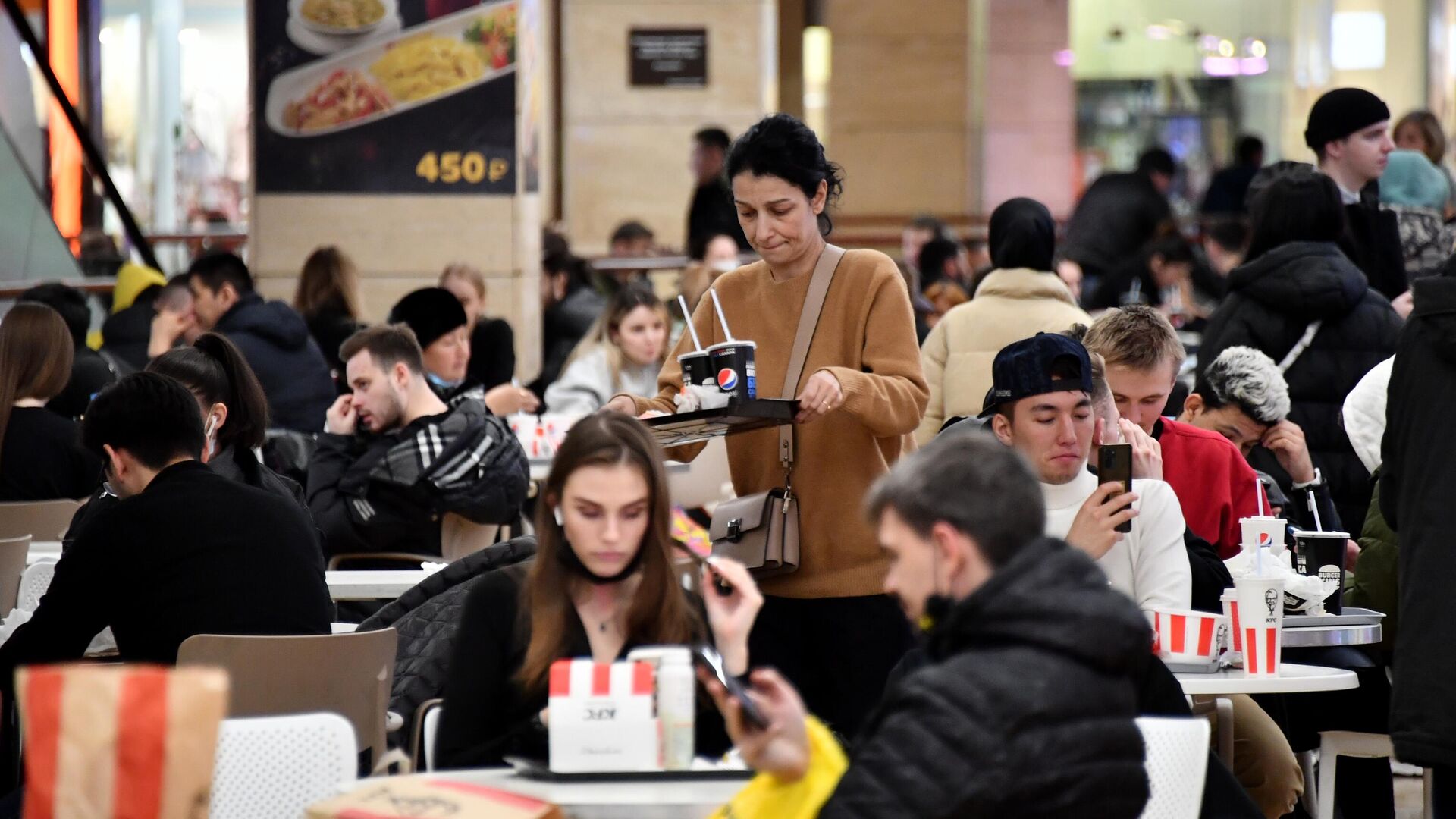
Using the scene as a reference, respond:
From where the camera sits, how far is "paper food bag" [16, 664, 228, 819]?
8.21ft

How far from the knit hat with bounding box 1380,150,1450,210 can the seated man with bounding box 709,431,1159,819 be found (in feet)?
21.2

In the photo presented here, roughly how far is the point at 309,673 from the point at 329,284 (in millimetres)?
5120

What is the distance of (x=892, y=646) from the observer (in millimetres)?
4176

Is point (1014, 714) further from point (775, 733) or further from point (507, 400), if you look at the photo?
point (507, 400)

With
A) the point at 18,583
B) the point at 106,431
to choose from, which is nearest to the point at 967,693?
the point at 106,431

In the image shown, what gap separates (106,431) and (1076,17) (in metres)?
22.4

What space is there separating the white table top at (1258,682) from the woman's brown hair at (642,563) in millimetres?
1196

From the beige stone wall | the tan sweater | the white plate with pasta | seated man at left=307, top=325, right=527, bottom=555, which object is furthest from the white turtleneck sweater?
the beige stone wall

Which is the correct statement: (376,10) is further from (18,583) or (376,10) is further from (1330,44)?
(1330,44)

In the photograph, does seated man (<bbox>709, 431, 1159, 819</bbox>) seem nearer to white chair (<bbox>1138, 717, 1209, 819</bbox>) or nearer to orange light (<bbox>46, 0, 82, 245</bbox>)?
white chair (<bbox>1138, 717, 1209, 819</bbox>)

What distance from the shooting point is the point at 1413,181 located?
852 cm

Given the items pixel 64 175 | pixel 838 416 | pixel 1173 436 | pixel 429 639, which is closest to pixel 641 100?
pixel 64 175

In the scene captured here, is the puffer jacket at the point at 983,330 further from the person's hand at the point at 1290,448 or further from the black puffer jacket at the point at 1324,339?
the person's hand at the point at 1290,448

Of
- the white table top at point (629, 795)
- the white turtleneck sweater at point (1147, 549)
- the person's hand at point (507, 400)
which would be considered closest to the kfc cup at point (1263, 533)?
the white turtleneck sweater at point (1147, 549)
